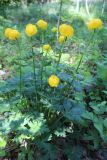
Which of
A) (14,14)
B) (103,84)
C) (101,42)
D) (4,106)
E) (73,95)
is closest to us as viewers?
(4,106)

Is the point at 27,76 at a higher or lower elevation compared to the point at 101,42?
higher

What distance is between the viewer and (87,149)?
2959 millimetres

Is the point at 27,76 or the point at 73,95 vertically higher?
the point at 27,76

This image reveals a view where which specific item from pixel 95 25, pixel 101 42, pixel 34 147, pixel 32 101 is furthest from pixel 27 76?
pixel 101 42

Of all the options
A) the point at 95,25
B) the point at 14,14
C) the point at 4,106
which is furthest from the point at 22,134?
the point at 14,14

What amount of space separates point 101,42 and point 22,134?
3963 millimetres

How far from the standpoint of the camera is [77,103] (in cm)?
269

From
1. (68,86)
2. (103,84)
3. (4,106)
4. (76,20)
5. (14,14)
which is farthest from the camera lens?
(14,14)

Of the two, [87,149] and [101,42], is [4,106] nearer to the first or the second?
[87,149]

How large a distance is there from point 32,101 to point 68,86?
38cm

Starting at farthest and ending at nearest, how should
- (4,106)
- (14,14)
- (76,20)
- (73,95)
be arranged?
1. (14,14)
2. (76,20)
3. (73,95)
4. (4,106)

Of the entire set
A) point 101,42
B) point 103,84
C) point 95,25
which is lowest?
point 101,42

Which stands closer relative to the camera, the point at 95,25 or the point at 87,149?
the point at 95,25

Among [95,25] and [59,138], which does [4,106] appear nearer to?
[59,138]
